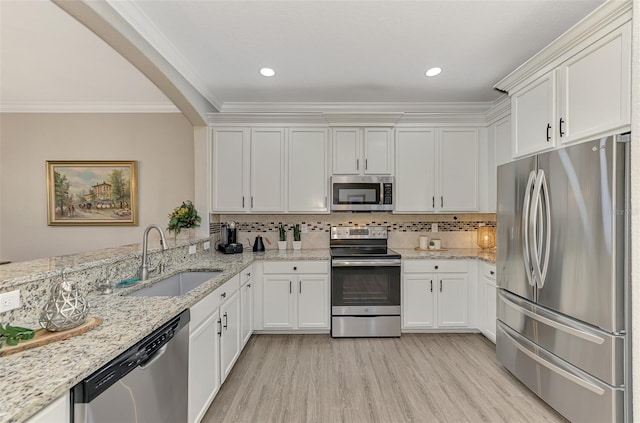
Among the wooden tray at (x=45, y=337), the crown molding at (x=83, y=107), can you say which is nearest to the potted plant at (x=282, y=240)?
the crown molding at (x=83, y=107)

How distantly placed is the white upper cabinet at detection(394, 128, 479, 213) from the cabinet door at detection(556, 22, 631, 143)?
1.62 m

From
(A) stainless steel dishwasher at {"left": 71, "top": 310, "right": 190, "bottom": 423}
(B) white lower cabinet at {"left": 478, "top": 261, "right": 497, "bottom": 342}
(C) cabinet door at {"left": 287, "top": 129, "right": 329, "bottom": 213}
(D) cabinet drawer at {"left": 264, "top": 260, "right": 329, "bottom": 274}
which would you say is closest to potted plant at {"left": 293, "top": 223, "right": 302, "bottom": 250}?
(C) cabinet door at {"left": 287, "top": 129, "right": 329, "bottom": 213}

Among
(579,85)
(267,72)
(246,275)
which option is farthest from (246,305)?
(579,85)

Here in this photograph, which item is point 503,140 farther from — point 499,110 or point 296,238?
point 296,238

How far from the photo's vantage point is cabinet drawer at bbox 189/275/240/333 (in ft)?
5.79

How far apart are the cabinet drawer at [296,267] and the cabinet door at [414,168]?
3.73ft

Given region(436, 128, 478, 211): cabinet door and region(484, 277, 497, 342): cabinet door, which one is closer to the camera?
region(484, 277, 497, 342): cabinet door

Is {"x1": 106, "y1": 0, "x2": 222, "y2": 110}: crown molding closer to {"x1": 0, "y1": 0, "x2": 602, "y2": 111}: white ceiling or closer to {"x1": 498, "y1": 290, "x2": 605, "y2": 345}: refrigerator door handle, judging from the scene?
{"x1": 0, "y1": 0, "x2": 602, "y2": 111}: white ceiling

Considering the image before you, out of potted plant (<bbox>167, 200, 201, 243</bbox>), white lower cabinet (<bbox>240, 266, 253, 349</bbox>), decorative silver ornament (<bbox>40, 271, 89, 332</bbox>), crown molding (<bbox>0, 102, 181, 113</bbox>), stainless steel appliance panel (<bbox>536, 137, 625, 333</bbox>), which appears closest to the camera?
decorative silver ornament (<bbox>40, 271, 89, 332</bbox>)

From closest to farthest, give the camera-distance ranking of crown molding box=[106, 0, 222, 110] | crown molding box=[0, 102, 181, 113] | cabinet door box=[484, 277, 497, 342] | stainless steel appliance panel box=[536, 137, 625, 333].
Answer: stainless steel appliance panel box=[536, 137, 625, 333], crown molding box=[106, 0, 222, 110], cabinet door box=[484, 277, 497, 342], crown molding box=[0, 102, 181, 113]

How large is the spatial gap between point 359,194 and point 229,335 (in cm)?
207

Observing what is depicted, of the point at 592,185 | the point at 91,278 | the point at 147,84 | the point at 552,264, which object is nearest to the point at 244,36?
the point at 147,84

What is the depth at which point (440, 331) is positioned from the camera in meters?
3.40

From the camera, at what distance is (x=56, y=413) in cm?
89
